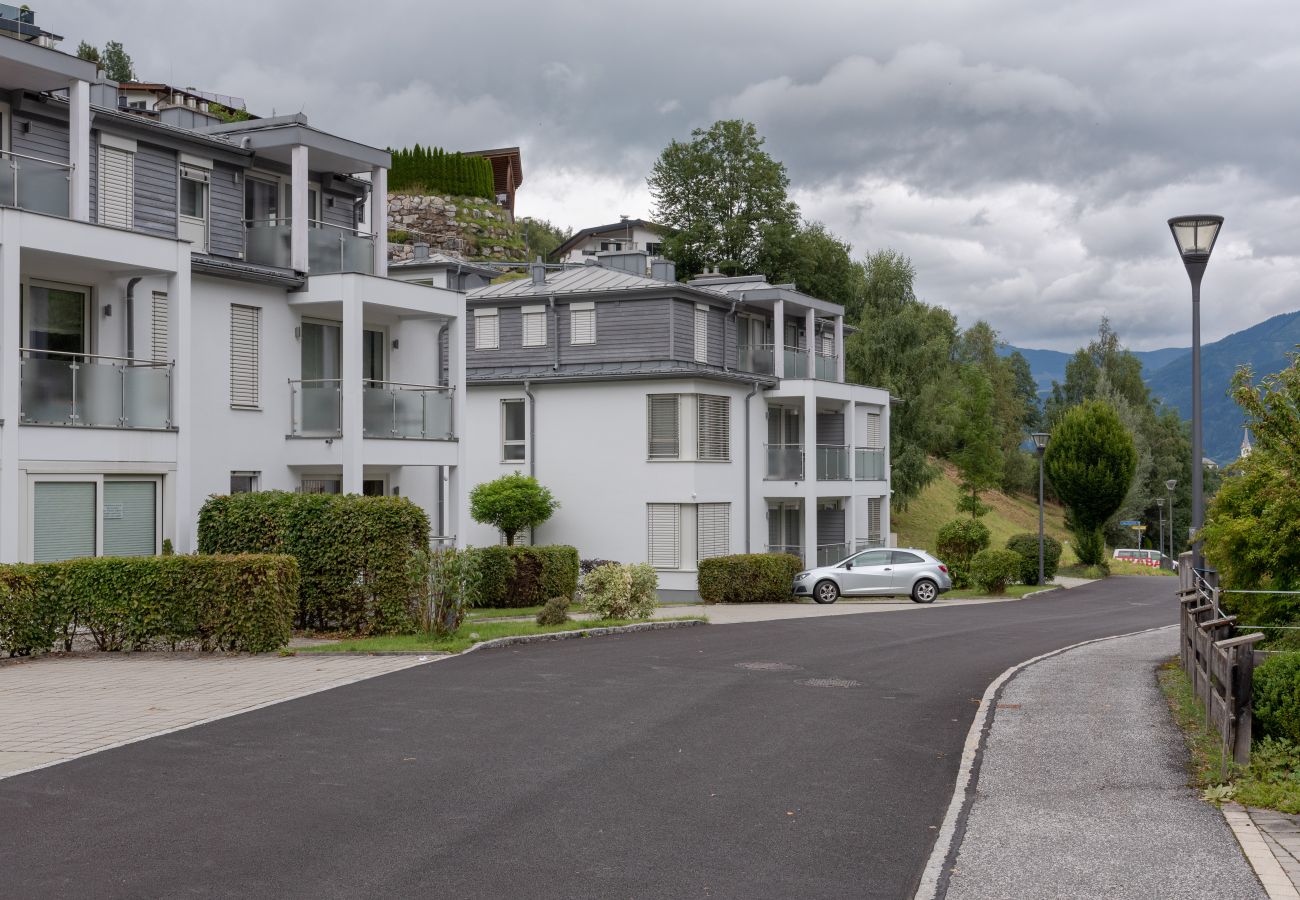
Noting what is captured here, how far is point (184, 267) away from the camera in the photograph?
72.7 feet

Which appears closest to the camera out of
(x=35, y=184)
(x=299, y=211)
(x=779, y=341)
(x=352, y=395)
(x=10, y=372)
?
(x=10, y=372)

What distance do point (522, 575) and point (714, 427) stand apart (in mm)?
10173

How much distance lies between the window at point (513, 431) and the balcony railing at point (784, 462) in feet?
25.0

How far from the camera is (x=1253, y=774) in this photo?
31.6 ft

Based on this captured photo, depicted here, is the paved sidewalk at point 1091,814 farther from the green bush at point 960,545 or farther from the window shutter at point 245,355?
the green bush at point 960,545

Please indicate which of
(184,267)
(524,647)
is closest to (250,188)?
(184,267)

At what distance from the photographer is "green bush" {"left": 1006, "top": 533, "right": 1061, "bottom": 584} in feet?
155

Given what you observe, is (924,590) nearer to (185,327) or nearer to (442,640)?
(442,640)

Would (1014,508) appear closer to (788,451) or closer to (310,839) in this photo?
(788,451)

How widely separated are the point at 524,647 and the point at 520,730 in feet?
24.3

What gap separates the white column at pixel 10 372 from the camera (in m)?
19.4

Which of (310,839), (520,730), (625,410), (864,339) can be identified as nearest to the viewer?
(310,839)

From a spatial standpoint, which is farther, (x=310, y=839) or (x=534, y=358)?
(x=534, y=358)

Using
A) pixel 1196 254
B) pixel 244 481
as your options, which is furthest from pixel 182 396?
pixel 1196 254
